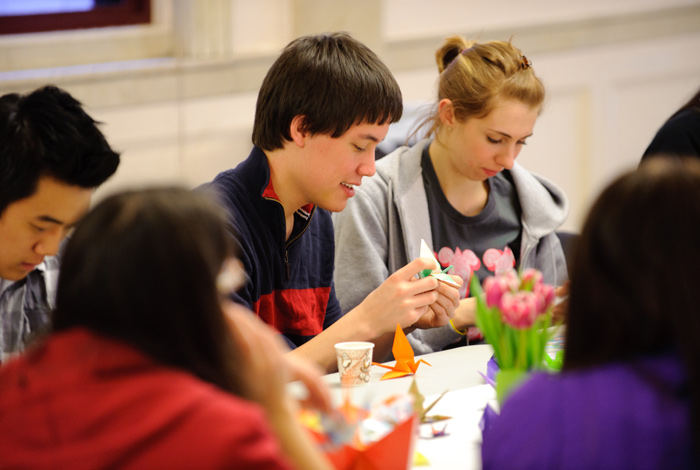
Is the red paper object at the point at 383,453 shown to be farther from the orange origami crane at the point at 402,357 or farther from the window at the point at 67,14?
the window at the point at 67,14

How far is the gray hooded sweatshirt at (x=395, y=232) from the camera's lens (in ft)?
6.98

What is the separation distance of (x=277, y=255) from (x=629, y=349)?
1032mm

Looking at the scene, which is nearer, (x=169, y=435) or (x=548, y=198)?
(x=169, y=435)

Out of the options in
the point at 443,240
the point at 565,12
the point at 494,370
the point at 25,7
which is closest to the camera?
the point at 494,370

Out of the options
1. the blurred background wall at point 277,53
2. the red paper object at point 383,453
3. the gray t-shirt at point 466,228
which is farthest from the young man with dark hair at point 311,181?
the blurred background wall at point 277,53

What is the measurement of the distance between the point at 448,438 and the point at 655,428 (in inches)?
20.7

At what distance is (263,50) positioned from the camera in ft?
11.9

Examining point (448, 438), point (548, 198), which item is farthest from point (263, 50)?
point (448, 438)

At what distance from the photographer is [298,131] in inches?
70.2

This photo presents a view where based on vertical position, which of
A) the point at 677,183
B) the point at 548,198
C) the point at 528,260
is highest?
the point at 677,183

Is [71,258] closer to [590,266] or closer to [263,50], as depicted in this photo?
[590,266]

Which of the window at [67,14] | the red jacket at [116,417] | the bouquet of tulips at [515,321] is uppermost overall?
the window at [67,14]

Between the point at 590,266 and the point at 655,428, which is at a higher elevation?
the point at 590,266

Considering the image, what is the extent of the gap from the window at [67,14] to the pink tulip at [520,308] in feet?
9.13
